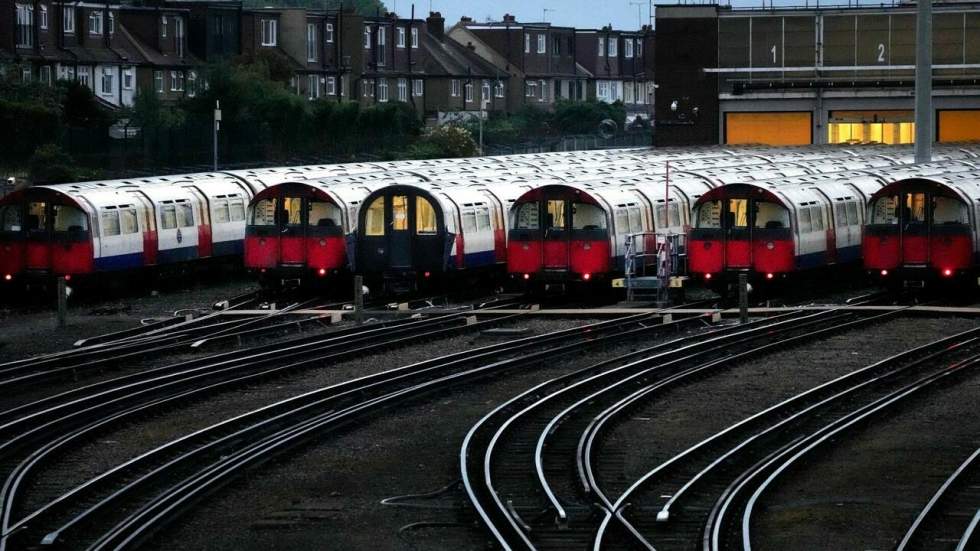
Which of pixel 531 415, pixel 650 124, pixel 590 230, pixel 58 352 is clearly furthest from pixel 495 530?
pixel 650 124

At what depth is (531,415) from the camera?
22.7 m

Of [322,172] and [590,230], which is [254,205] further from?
[322,172]

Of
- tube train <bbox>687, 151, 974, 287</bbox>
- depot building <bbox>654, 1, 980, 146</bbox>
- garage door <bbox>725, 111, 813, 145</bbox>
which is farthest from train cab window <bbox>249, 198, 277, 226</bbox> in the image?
garage door <bbox>725, 111, 813, 145</bbox>

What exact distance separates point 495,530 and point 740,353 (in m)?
13.4

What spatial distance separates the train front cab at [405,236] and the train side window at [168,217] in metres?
4.82

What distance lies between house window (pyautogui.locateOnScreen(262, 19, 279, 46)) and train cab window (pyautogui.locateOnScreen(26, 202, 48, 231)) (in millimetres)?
51367

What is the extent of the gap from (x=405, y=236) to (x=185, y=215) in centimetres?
587

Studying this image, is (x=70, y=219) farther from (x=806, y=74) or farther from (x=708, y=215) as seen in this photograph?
(x=806, y=74)

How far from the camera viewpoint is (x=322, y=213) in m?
39.1

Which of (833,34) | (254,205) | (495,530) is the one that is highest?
(833,34)

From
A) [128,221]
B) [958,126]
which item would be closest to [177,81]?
[958,126]

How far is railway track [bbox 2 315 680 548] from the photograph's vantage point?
1655 centimetres

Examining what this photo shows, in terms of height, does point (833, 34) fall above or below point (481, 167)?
above

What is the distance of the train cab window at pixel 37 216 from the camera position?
3866 cm
